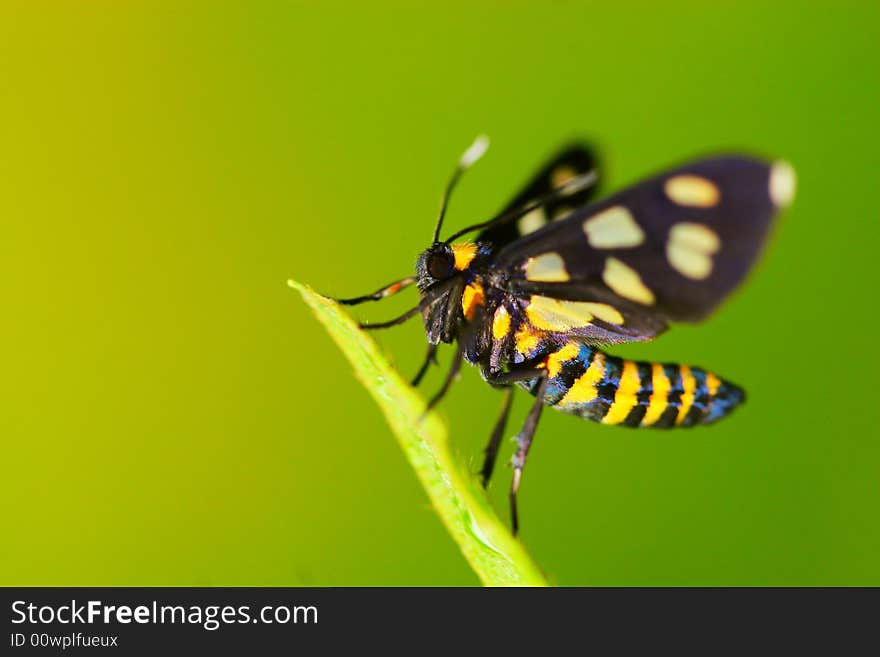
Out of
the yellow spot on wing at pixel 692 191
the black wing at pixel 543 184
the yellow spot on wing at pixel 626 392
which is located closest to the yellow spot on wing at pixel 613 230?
the yellow spot on wing at pixel 692 191

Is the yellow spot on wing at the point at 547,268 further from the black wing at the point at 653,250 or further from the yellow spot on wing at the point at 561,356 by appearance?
the yellow spot on wing at the point at 561,356

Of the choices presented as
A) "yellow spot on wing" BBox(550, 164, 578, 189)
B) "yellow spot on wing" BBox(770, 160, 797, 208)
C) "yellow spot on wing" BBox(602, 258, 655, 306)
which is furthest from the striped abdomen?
"yellow spot on wing" BBox(770, 160, 797, 208)

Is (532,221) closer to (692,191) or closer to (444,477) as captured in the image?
(692,191)

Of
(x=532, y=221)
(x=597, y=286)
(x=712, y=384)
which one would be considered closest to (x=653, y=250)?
(x=597, y=286)

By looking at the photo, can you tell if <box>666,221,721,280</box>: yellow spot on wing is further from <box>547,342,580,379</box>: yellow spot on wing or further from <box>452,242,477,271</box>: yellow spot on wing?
<box>452,242,477,271</box>: yellow spot on wing

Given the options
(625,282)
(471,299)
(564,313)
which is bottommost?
(625,282)

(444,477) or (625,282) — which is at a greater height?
(625,282)

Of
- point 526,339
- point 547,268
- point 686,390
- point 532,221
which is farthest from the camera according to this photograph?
point 532,221

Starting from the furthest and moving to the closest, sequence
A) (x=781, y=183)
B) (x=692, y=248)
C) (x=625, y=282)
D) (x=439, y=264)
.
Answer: (x=439, y=264)
(x=625, y=282)
(x=692, y=248)
(x=781, y=183)
